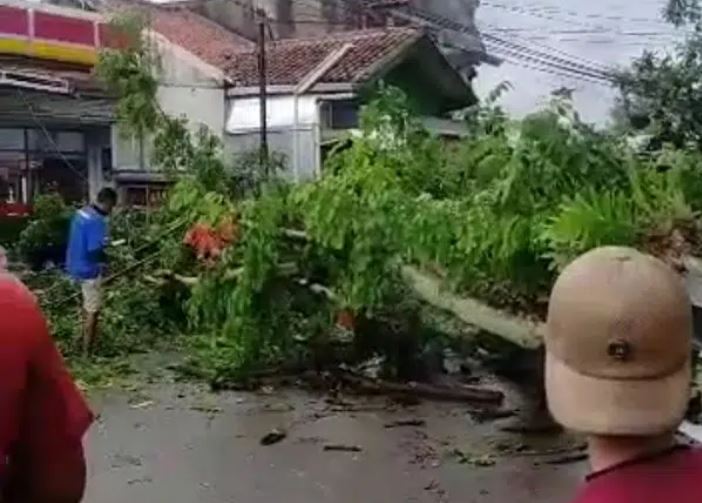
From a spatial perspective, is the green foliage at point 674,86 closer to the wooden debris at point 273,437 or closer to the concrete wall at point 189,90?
the wooden debris at point 273,437

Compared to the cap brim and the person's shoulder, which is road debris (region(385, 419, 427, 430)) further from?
the cap brim

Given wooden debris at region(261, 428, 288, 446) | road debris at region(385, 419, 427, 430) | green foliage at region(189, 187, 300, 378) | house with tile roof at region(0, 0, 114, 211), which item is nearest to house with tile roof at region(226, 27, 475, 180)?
house with tile roof at region(0, 0, 114, 211)

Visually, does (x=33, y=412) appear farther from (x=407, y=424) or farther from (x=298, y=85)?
(x=298, y=85)

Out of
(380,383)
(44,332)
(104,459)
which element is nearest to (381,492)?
(104,459)

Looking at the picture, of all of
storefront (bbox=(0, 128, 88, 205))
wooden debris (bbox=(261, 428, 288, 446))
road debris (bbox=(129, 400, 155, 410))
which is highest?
storefront (bbox=(0, 128, 88, 205))

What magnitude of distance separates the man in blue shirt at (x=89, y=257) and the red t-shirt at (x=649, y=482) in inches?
394

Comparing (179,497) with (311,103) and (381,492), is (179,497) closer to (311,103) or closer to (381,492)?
(381,492)

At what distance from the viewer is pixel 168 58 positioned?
→ 29812 millimetres

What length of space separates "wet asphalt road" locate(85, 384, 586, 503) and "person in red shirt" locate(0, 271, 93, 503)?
4522mm

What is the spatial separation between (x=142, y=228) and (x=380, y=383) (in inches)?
336

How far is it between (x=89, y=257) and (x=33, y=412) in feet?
30.8

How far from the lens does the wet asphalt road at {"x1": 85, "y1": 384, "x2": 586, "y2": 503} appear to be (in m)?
6.94

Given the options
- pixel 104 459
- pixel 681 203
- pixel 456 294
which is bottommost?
pixel 104 459

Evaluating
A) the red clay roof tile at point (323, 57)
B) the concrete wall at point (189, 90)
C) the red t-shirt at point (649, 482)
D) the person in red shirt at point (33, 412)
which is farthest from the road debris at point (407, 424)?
the concrete wall at point (189, 90)
